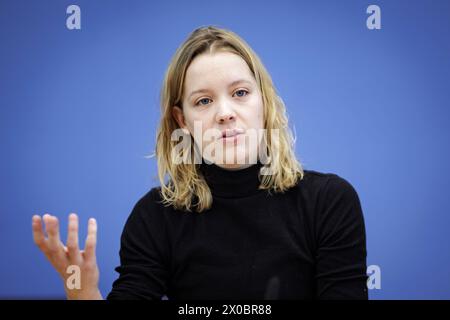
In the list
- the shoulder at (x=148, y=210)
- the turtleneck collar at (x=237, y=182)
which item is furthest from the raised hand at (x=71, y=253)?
the turtleneck collar at (x=237, y=182)

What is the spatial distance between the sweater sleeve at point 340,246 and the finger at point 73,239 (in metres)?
0.50

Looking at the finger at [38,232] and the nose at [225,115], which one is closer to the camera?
the finger at [38,232]

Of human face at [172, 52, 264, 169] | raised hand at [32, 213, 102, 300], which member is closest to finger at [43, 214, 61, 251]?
raised hand at [32, 213, 102, 300]

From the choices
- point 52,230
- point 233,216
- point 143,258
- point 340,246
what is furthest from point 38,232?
point 340,246

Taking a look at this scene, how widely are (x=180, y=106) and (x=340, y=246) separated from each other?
493mm

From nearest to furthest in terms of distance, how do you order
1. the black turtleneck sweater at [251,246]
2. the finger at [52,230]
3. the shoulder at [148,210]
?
the finger at [52,230] → the black turtleneck sweater at [251,246] → the shoulder at [148,210]

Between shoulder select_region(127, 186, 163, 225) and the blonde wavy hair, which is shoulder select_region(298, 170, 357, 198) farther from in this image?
shoulder select_region(127, 186, 163, 225)

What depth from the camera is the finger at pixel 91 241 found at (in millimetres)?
898

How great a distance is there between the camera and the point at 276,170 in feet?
3.43

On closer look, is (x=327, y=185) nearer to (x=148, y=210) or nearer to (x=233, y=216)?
(x=233, y=216)

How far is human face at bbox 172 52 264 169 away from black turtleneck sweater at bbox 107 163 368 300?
2.7 inches

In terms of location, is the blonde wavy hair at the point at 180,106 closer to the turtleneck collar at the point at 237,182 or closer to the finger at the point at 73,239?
the turtleneck collar at the point at 237,182

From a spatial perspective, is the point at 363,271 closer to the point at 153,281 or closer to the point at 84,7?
the point at 153,281

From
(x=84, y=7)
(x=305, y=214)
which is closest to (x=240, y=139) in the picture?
(x=305, y=214)
